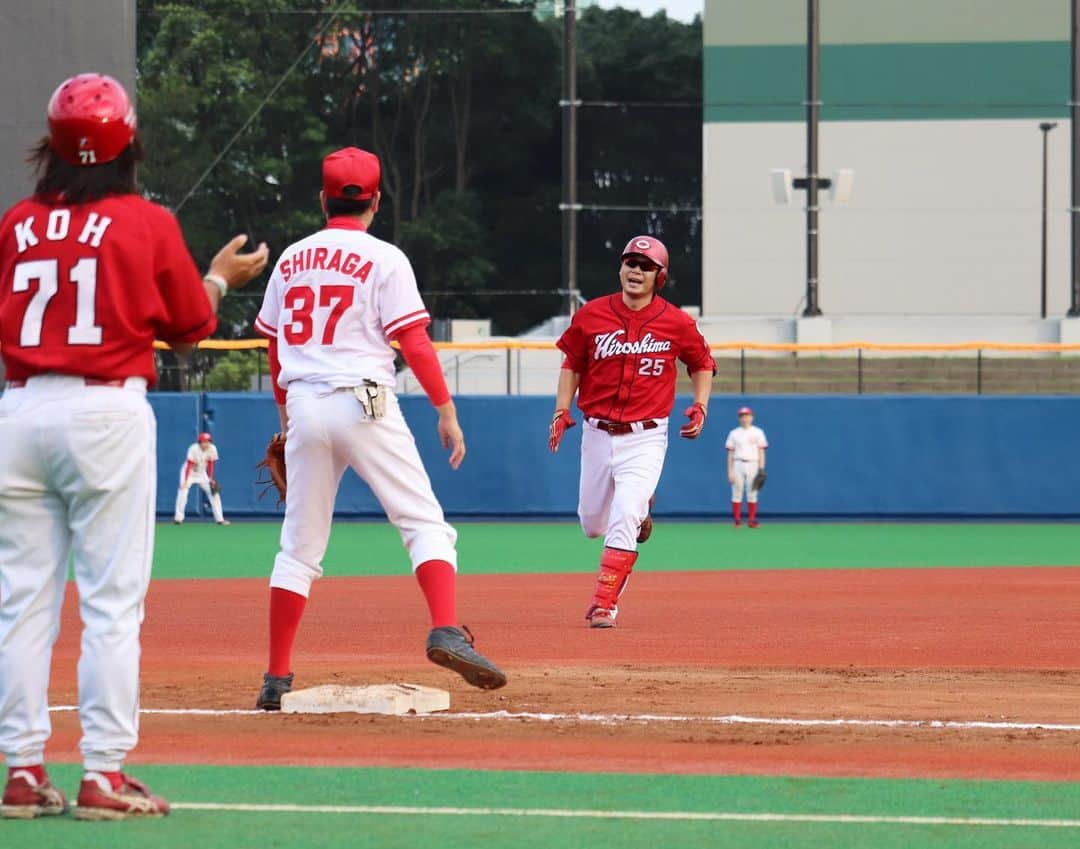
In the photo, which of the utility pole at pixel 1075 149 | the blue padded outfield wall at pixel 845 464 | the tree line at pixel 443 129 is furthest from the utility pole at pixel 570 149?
the tree line at pixel 443 129

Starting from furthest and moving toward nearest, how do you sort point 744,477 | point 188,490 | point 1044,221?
point 1044,221 → point 188,490 → point 744,477

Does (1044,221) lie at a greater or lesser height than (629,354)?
greater

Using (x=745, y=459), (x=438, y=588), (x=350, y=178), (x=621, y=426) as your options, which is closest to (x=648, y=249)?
(x=621, y=426)

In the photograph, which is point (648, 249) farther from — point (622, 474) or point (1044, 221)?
point (1044, 221)

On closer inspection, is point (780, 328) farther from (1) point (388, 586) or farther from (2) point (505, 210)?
(1) point (388, 586)

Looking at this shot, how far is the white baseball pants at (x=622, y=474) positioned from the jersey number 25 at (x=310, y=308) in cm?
385

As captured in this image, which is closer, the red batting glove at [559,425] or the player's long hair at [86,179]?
the player's long hair at [86,179]

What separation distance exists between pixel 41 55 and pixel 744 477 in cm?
1399

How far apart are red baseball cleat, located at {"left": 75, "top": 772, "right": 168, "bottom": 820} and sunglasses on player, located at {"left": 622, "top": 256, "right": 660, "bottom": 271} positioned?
246 inches

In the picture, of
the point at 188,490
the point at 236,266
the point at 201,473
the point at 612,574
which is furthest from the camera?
the point at 188,490

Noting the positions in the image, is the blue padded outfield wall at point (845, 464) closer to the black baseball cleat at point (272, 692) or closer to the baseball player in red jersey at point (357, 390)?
the black baseball cleat at point (272, 692)

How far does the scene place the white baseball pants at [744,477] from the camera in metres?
25.6

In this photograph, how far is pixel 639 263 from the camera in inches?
430

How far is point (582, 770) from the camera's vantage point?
6.01 m
